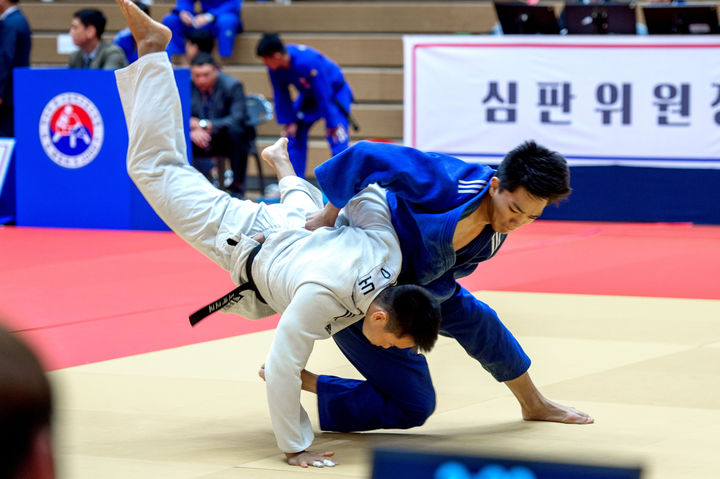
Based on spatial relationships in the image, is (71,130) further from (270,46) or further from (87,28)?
(270,46)

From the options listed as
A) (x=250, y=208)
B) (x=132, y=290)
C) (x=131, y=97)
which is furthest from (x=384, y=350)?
(x=132, y=290)

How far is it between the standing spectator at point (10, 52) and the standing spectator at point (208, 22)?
2.30 meters

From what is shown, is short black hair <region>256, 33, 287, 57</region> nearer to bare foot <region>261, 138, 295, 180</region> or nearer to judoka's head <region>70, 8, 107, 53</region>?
judoka's head <region>70, 8, 107, 53</region>

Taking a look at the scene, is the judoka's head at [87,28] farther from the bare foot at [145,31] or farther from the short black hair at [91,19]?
the bare foot at [145,31]

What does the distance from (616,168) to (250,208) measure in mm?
7146

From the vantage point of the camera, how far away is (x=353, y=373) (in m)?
4.71

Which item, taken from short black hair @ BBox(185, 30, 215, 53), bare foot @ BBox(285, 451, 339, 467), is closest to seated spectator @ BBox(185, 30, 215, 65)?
short black hair @ BBox(185, 30, 215, 53)

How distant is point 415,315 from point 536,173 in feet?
1.99

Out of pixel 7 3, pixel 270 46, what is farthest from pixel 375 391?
pixel 7 3

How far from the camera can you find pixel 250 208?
3.88m

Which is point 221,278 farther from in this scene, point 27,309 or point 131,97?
point 131,97

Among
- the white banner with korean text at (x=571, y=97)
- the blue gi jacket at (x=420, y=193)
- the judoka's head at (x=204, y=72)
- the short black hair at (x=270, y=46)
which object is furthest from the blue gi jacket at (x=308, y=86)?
the blue gi jacket at (x=420, y=193)

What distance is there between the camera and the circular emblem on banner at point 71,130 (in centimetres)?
997

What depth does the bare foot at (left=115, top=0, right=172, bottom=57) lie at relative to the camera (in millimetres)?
3979
